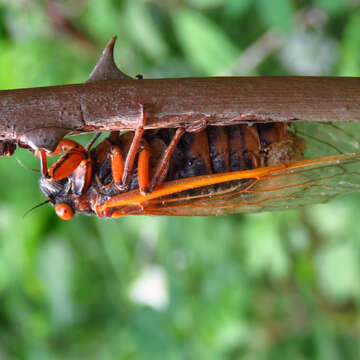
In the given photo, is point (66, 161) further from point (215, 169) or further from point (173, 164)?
point (215, 169)

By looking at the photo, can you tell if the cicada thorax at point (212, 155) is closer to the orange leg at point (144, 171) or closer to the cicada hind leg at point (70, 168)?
the orange leg at point (144, 171)

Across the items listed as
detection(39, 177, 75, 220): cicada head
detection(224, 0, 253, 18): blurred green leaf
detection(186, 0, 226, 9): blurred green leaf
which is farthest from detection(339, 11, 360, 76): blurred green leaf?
detection(39, 177, 75, 220): cicada head

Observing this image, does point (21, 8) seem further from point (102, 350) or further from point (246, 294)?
point (102, 350)

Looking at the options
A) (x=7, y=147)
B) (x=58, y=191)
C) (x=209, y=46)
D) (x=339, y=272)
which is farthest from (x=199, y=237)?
(x=7, y=147)

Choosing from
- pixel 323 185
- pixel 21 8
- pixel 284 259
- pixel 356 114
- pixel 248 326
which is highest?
pixel 21 8

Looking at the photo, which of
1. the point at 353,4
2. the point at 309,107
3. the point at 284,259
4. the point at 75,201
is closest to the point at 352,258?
the point at 284,259

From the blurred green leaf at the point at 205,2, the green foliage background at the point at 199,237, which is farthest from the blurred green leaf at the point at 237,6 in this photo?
the blurred green leaf at the point at 205,2
